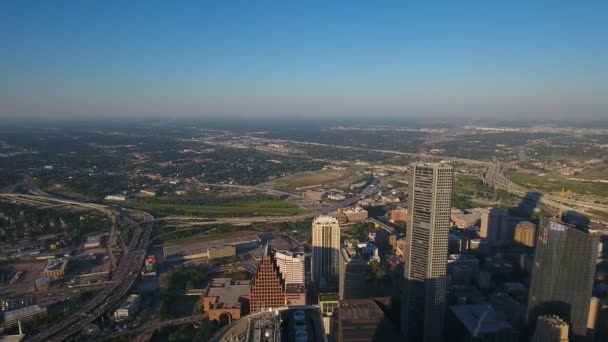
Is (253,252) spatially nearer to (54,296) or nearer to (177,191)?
(54,296)

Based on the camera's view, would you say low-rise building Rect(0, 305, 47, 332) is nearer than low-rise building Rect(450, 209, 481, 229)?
Yes

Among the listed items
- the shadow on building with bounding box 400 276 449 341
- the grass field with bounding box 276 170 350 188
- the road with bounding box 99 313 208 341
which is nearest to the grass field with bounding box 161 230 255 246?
the road with bounding box 99 313 208 341

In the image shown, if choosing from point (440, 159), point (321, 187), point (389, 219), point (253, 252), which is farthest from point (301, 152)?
point (253, 252)

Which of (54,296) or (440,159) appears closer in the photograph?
(54,296)

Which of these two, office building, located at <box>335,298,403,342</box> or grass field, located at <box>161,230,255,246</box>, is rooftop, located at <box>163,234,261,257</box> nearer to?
grass field, located at <box>161,230,255,246</box>

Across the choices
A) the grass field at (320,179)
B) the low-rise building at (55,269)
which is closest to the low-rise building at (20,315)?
the low-rise building at (55,269)

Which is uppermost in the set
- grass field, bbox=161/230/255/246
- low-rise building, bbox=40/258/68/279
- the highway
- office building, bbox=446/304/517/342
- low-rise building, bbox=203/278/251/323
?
office building, bbox=446/304/517/342
